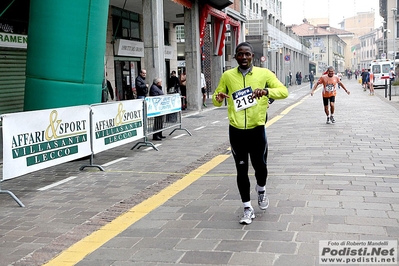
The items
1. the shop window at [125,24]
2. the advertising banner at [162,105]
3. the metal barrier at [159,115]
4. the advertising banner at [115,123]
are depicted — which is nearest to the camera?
the advertising banner at [115,123]

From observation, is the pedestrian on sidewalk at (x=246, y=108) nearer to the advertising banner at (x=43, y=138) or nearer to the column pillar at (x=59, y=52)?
the advertising banner at (x=43, y=138)

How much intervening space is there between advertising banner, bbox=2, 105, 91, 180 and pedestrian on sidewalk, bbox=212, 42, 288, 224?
2910mm

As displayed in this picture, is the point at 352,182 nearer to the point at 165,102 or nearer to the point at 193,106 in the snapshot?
the point at 165,102

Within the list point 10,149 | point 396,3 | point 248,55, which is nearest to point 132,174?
point 10,149

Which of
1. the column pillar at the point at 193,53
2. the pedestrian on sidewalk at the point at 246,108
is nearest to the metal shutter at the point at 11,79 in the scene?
the column pillar at the point at 193,53

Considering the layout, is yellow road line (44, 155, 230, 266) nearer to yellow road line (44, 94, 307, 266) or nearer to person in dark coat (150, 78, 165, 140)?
yellow road line (44, 94, 307, 266)

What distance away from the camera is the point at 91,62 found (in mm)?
9953

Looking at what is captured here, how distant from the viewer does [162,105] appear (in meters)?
12.1

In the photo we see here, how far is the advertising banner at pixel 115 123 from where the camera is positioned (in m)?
8.76

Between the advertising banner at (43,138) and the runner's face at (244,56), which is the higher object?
the runner's face at (244,56)

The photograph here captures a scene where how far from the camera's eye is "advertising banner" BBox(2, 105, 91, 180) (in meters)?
6.48

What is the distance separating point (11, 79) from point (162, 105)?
5752 mm

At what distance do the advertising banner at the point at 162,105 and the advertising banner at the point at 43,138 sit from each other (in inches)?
117

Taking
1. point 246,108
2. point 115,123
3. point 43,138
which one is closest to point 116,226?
point 246,108
